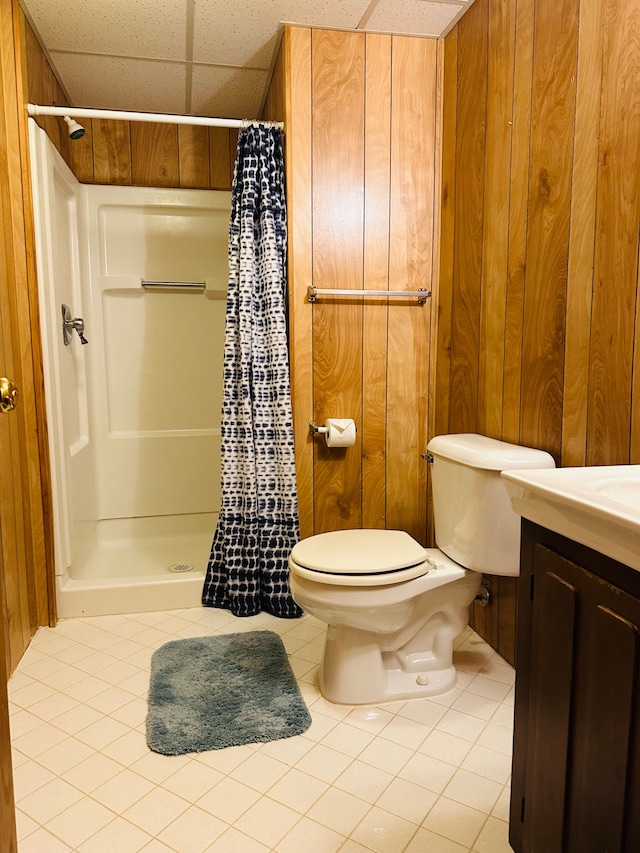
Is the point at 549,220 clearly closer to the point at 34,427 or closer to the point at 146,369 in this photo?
the point at 34,427

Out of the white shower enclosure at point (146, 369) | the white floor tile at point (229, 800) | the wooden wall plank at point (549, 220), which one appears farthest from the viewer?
the white shower enclosure at point (146, 369)

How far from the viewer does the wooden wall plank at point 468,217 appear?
6.60ft

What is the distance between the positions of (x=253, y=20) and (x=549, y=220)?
4.15 feet

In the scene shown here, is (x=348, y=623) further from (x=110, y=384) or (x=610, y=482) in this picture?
(x=110, y=384)

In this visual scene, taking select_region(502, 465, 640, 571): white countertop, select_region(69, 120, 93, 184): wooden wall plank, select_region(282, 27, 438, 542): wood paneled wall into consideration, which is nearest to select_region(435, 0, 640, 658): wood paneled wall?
select_region(282, 27, 438, 542): wood paneled wall

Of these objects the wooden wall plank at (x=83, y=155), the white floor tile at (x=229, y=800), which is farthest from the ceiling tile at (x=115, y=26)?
the white floor tile at (x=229, y=800)

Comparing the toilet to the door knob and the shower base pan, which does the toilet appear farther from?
the door knob

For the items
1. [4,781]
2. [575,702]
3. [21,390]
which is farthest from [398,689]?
[21,390]

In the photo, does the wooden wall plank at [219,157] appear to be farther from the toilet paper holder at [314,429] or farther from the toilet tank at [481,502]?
the toilet tank at [481,502]

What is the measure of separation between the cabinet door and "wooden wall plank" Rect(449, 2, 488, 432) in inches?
47.2

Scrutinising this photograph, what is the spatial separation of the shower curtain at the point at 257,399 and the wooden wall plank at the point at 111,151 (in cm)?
97

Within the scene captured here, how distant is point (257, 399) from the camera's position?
226 cm

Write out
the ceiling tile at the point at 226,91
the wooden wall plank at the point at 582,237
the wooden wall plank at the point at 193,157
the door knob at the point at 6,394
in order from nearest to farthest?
the door knob at the point at 6,394 < the wooden wall plank at the point at 582,237 < the ceiling tile at the point at 226,91 < the wooden wall plank at the point at 193,157

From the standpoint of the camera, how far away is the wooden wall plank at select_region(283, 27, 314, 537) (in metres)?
2.14
